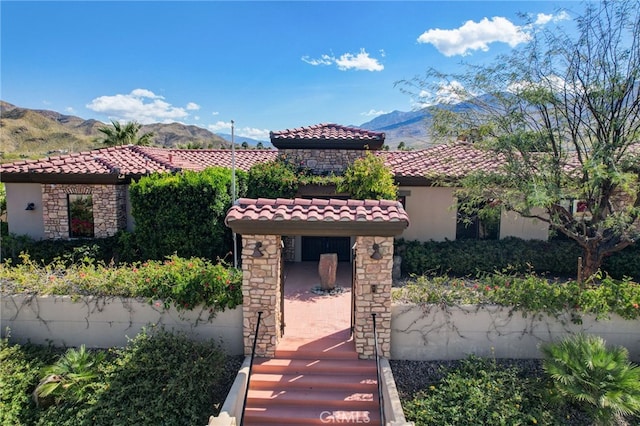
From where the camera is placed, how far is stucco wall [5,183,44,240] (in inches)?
579

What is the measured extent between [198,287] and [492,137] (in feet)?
28.9

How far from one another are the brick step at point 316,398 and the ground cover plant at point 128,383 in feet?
2.47

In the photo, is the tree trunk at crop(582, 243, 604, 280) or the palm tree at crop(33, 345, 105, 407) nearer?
the palm tree at crop(33, 345, 105, 407)

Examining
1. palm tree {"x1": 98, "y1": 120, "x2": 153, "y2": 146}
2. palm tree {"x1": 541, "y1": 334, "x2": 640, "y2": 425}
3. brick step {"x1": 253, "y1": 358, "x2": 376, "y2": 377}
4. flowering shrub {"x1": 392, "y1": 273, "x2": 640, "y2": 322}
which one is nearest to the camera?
A: palm tree {"x1": 541, "y1": 334, "x2": 640, "y2": 425}

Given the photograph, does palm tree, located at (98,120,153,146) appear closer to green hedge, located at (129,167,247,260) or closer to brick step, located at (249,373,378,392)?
green hedge, located at (129,167,247,260)

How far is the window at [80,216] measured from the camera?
14.5 meters

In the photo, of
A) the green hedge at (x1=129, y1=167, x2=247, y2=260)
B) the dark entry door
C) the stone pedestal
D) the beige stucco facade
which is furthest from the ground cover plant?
the dark entry door

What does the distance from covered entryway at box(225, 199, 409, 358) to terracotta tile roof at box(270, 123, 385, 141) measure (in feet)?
25.6

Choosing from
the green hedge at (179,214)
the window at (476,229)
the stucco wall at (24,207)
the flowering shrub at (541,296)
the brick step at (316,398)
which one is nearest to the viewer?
the brick step at (316,398)

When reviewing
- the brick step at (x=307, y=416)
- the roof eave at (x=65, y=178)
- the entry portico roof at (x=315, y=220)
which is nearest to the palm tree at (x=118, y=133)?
the roof eave at (x=65, y=178)

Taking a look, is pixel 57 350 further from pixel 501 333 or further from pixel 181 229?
pixel 501 333

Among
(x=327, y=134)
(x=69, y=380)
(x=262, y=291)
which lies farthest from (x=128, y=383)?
(x=327, y=134)

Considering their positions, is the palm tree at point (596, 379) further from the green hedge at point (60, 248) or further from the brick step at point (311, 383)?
the green hedge at point (60, 248)

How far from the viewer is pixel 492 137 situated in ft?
34.3
